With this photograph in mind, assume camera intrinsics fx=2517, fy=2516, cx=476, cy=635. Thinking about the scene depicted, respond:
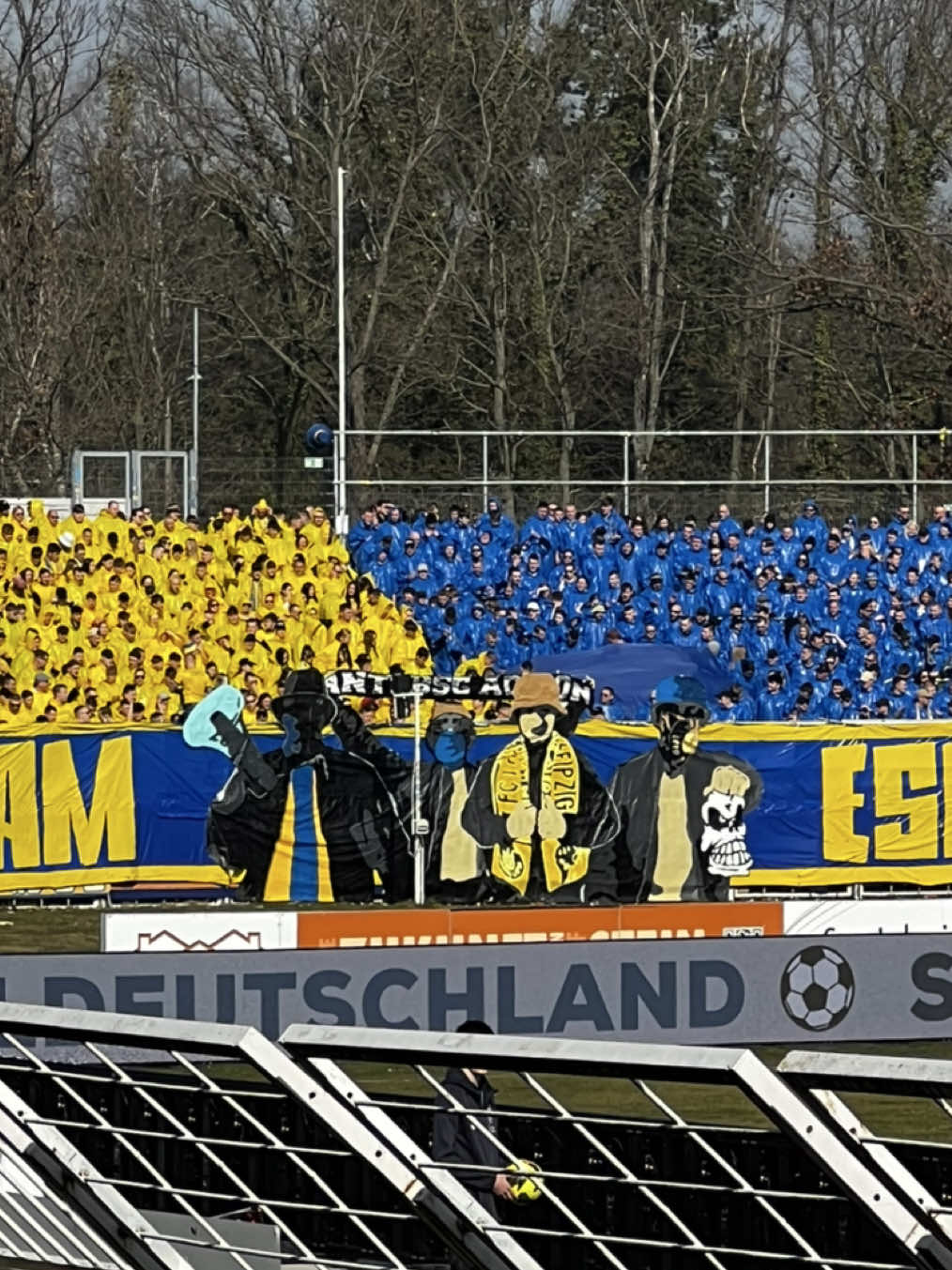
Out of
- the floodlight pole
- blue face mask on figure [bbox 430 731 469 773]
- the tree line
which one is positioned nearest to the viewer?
blue face mask on figure [bbox 430 731 469 773]

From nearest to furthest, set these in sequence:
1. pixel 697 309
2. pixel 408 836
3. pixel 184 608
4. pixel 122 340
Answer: pixel 408 836 → pixel 184 608 → pixel 697 309 → pixel 122 340

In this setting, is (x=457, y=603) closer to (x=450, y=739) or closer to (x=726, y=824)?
(x=450, y=739)

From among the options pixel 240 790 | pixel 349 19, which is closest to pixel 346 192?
pixel 349 19

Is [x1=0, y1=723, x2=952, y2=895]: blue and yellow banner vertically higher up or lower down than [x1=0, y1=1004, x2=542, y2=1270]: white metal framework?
lower down

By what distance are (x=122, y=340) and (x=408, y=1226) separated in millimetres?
57591

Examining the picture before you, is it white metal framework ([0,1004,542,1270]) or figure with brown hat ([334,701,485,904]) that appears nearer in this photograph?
white metal framework ([0,1004,542,1270])

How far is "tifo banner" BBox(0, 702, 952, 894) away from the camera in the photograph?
24.6 metres

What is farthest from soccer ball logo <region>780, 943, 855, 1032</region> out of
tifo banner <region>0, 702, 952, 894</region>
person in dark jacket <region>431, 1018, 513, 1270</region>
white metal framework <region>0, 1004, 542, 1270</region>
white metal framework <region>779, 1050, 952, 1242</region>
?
white metal framework <region>779, 1050, 952, 1242</region>

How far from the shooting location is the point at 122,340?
209 ft

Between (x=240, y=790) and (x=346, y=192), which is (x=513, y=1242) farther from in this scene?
(x=346, y=192)

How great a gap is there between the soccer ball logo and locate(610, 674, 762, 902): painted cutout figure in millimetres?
8168

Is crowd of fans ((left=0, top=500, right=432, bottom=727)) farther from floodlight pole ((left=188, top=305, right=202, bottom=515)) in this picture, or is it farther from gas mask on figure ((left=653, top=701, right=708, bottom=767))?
floodlight pole ((left=188, top=305, right=202, bottom=515))

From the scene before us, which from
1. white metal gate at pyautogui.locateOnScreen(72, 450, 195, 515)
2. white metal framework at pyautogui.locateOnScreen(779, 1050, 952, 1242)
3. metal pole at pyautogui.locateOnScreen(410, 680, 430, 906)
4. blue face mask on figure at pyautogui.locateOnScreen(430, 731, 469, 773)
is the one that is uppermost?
white metal gate at pyautogui.locateOnScreen(72, 450, 195, 515)

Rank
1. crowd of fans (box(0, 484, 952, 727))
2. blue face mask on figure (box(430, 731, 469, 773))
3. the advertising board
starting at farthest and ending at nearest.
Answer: crowd of fans (box(0, 484, 952, 727))
blue face mask on figure (box(430, 731, 469, 773))
the advertising board
